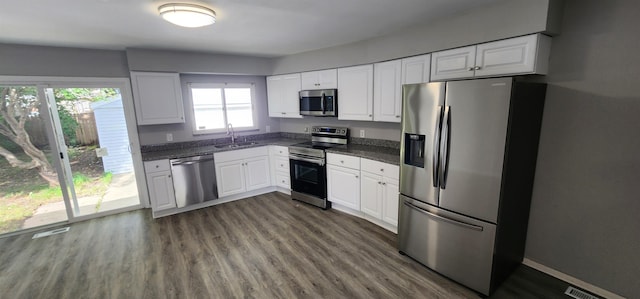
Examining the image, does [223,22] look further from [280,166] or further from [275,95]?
[280,166]

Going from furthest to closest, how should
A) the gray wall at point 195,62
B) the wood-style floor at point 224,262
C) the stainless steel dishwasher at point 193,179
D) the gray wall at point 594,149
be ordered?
the stainless steel dishwasher at point 193,179 → the gray wall at point 195,62 → the wood-style floor at point 224,262 → the gray wall at point 594,149

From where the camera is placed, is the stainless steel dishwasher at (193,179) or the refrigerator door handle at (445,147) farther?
the stainless steel dishwasher at (193,179)

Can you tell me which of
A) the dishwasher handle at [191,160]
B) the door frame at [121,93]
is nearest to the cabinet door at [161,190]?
the dishwasher handle at [191,160]

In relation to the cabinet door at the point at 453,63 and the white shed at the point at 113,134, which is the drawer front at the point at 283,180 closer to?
the white shed at the point at 113,134

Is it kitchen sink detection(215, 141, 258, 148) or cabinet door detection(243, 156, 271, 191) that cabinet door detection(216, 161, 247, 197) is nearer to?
cabinet door detection(243, 156, 271, 191)

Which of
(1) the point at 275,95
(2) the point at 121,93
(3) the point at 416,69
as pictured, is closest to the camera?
(3) the point at 416,69

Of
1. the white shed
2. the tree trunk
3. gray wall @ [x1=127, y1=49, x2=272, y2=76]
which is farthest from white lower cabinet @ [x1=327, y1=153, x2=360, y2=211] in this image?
the tree trunk

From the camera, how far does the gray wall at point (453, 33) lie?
2.04 m

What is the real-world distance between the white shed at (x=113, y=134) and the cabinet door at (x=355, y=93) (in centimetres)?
→ 325

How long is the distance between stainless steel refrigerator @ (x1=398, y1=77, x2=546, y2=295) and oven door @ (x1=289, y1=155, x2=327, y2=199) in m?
1.55

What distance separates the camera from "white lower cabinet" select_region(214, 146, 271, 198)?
416 cm

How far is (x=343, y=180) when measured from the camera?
3.65 m

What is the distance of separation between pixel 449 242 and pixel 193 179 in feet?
11.4

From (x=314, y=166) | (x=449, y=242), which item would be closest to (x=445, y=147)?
(x=449, y=242)
